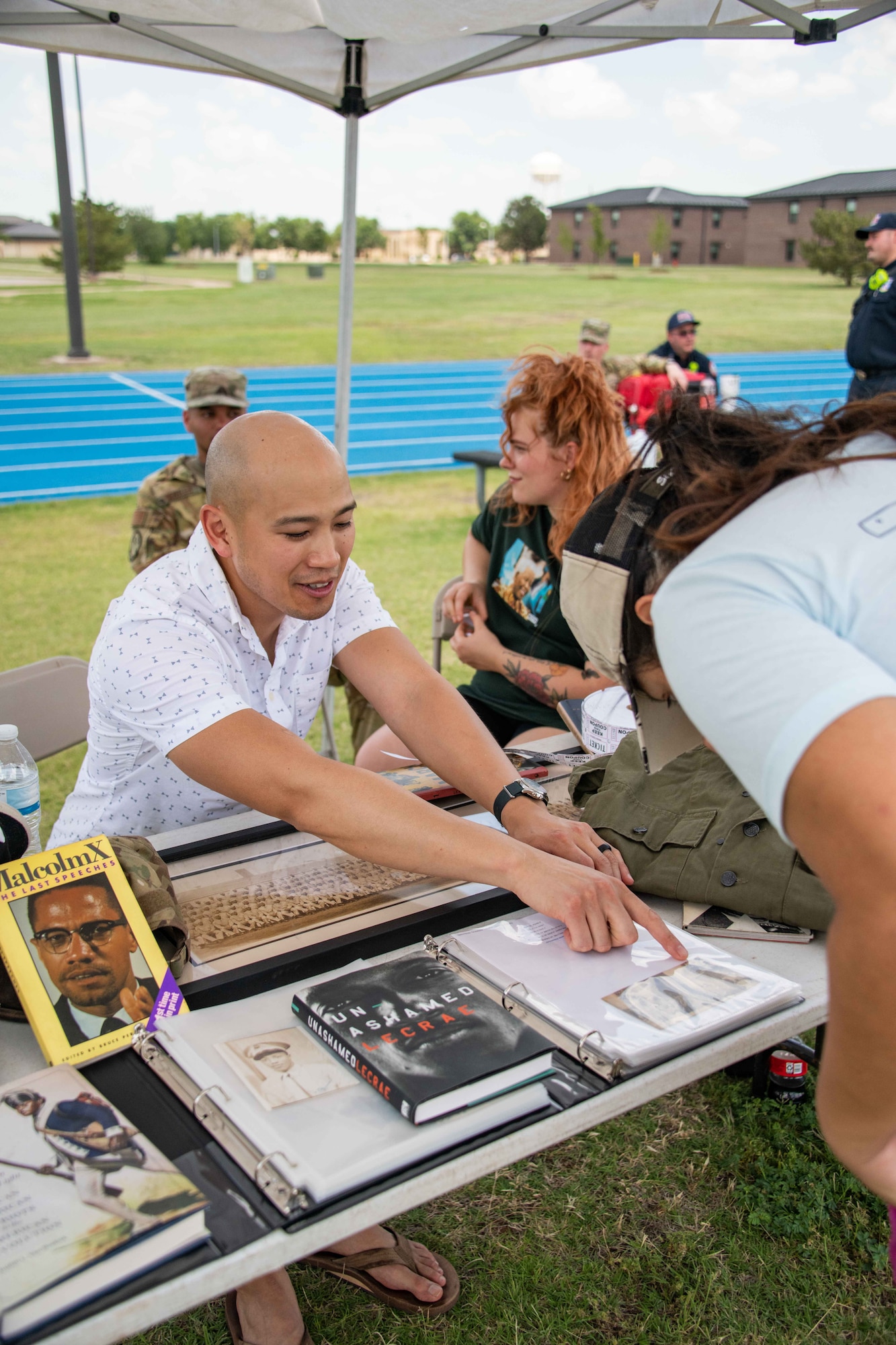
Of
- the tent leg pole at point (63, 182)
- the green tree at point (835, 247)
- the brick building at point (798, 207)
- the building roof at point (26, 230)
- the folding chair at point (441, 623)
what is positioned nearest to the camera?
the folding chair at point (441, 623)

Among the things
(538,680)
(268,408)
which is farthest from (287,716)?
(268,408)

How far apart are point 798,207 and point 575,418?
1969 inches

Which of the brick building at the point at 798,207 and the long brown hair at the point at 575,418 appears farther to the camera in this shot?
the brick building at the point at 798,207

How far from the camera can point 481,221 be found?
6700cm

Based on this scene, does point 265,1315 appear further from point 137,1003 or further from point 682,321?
point 682,321

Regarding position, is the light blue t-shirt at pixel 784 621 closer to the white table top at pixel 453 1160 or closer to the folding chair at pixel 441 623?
the white table top at pixel 453 1160

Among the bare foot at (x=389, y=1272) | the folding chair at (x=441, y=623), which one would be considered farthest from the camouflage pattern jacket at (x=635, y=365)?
the bare foot at (x=389, y=1272)

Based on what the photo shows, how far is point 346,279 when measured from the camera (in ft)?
13.1

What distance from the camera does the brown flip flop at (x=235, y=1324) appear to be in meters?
1.57

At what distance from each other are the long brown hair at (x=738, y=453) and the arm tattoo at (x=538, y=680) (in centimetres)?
173

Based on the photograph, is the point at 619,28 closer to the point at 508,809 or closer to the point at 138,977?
the point at 508,809

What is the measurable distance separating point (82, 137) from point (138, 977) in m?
38.3

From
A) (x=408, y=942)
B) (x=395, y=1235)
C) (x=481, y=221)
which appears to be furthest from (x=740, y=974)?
(x=481, y=221)

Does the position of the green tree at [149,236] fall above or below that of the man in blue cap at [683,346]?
above
